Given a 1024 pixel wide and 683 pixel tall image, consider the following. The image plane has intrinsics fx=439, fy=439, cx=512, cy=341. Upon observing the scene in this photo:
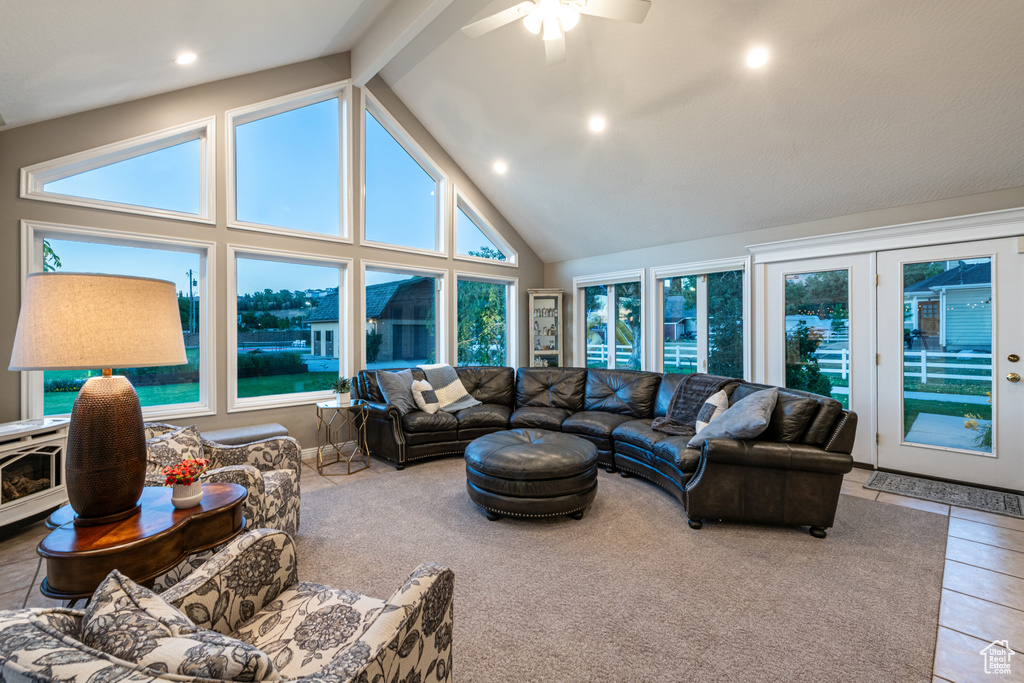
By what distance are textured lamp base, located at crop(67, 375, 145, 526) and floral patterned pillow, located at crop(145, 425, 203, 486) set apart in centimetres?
76

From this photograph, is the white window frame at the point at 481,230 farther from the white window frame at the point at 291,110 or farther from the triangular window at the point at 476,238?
the white window frame at the point at 291,110

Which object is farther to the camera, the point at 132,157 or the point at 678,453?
the point at 132,157

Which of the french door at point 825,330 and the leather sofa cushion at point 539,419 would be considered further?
the leather sofa cushion at point 539,419

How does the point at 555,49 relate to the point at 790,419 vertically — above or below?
above

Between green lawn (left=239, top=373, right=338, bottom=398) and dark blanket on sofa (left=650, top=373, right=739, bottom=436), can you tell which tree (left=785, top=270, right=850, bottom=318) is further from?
green lawn (left=239, top=373, right=338, bottom=398)

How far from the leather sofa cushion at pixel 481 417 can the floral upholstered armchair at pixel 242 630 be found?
3104 mm

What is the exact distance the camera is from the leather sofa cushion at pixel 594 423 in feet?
13.8

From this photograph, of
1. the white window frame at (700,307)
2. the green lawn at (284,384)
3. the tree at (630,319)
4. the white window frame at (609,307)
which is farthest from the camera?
the tree at (630,319)

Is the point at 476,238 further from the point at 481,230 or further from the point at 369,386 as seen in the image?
the point at 369,386

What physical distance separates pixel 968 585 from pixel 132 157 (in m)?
6.42

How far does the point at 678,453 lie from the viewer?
10.4 ft

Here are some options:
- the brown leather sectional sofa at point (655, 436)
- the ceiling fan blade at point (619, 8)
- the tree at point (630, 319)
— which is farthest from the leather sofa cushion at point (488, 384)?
the ceiling fan blade at point (619, 8)

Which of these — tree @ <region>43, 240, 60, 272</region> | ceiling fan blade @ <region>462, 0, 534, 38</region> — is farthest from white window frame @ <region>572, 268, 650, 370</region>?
tree @ <region>43, 240, 60, 272</region>

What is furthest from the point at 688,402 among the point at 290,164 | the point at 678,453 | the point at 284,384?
the point at 290,164
